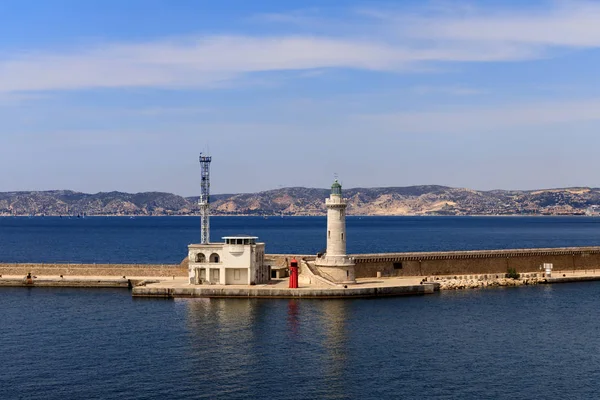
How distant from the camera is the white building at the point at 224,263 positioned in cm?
6369

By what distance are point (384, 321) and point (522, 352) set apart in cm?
1053

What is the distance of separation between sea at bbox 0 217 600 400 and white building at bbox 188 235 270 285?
3.98 metres

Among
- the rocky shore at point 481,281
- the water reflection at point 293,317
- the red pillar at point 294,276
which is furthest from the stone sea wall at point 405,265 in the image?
the water reflection at point 293,317

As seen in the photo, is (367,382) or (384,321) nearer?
(367,382)

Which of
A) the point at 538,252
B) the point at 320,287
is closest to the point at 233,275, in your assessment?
the point at 320,287

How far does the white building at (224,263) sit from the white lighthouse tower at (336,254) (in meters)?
5.58

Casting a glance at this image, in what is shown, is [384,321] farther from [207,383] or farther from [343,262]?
[207,383]

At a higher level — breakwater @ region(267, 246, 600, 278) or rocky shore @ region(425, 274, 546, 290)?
breakwater @ region(267, 246, 600, 278)

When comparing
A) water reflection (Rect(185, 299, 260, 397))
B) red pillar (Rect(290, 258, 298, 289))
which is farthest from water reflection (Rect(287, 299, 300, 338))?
water reflection (Rect(185, 299, 260, 397))

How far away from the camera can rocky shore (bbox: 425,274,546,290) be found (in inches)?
2731

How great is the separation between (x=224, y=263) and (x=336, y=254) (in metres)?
8.82

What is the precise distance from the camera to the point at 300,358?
141 feet

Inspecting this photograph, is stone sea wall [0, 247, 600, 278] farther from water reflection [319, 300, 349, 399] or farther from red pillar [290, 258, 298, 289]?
water reflection [319, 300, 349, 399]

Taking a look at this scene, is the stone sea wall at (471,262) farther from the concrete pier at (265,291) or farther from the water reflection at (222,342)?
the water reflection at (222,342)
